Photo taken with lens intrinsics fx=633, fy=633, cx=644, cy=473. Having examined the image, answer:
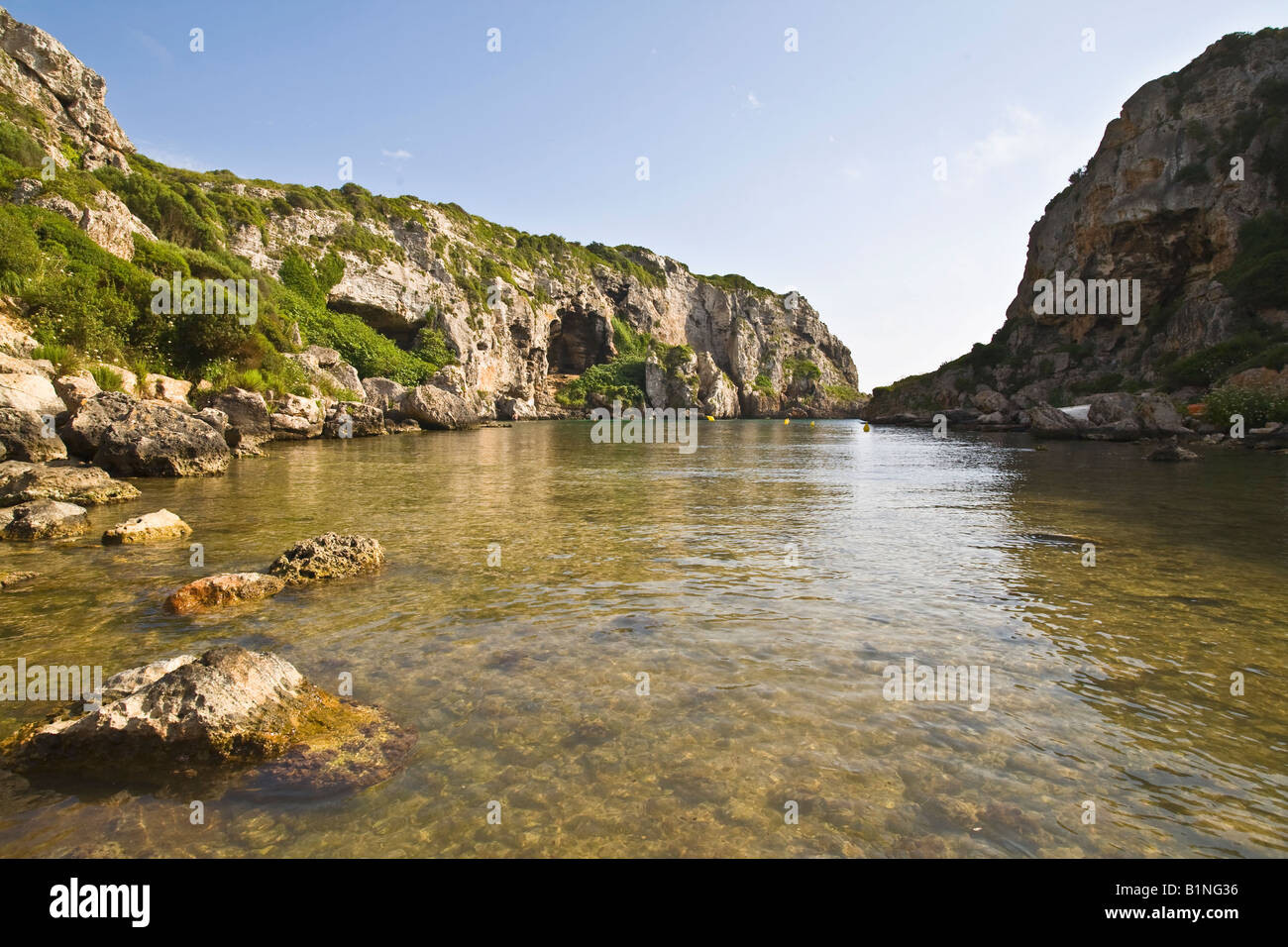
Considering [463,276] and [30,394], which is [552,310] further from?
[30,394]

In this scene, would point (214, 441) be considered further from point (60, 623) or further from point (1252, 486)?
point (1252, 486)

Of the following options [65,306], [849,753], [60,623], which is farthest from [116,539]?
[65,306]

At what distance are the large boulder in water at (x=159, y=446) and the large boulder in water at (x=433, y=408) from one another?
30.1 metres

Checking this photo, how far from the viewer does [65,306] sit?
2488 cm

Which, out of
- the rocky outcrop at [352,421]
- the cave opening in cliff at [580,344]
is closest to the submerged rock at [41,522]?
the rocky outcrop at [352,421]

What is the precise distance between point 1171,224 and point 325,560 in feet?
248

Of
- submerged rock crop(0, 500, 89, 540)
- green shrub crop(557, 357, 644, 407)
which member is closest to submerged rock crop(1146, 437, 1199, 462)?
submerged rock crop(0, 500, 89, 540)

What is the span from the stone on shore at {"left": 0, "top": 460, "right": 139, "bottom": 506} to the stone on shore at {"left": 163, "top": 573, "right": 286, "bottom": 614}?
839cm

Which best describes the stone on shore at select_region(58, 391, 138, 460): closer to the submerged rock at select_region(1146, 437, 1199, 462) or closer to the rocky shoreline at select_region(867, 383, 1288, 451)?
the submerged rock at select_region(1146, 437, 1199, 462)

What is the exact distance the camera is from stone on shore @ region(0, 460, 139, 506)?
1291cm

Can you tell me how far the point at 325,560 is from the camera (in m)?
8.40
